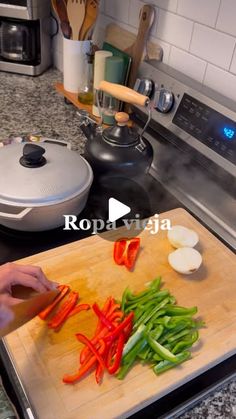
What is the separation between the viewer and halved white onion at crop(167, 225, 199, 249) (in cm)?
80

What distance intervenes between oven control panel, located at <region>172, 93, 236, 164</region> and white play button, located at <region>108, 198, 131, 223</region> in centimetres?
26

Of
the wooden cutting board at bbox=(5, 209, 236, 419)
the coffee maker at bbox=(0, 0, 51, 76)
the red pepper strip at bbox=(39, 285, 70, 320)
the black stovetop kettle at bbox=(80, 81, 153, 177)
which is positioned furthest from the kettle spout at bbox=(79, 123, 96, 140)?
the coffee maker at bbox=(0, 0, 51, 76)

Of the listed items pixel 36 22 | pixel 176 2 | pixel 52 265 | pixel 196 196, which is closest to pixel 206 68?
pixel 176 2

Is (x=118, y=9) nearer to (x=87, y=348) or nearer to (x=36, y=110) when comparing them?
(x=36, y=110)

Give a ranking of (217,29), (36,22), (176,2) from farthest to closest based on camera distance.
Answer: (36,22), (176,2), (217,29)

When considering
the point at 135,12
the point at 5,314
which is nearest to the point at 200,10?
the point at 135,12

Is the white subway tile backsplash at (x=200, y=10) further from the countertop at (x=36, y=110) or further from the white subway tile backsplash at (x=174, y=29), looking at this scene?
the countertop at (x=36, y=110)

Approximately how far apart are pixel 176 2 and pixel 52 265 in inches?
31.7

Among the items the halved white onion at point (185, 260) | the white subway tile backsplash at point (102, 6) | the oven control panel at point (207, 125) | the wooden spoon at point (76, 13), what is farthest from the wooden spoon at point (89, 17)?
the halved white onion at point (185, 260)

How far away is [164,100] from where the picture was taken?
1021 mm

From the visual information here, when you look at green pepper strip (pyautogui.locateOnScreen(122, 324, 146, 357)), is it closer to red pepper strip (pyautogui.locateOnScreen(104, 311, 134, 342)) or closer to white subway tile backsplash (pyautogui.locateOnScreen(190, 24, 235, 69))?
red pepper strip (pyautogui.locateOnScreen(104, 311, 134, 342))

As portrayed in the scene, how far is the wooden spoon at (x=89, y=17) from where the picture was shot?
3.97 ft

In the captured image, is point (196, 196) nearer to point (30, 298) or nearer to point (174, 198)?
point (174, 198)

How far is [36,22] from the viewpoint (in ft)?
4.91
